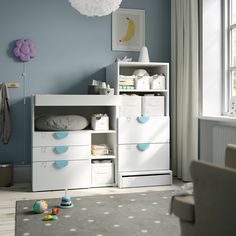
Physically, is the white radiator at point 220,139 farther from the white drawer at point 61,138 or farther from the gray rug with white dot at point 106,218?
the white drawer at point 61,138

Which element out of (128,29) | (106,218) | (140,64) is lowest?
(106,218)

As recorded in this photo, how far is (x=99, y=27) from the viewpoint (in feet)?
14.8

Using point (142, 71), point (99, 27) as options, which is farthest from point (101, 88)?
point (99, 27)

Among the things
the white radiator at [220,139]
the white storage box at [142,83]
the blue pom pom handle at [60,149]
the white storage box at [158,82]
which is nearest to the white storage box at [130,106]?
the white storage box at [142,83]

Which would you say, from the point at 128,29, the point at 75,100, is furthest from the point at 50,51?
the point at 128,29

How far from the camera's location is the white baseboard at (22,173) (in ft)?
14.1

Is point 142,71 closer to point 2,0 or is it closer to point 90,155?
point 90,155

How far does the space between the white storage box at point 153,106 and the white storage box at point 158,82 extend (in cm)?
12

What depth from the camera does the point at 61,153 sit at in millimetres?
3875

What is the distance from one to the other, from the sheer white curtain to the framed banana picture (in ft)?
1.32

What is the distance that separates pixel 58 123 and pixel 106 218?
1297 millimetres

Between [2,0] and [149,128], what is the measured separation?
2195 millimetres

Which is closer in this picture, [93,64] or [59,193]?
[59,193]

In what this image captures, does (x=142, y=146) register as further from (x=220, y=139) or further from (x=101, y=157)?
(x=220, y=139)
